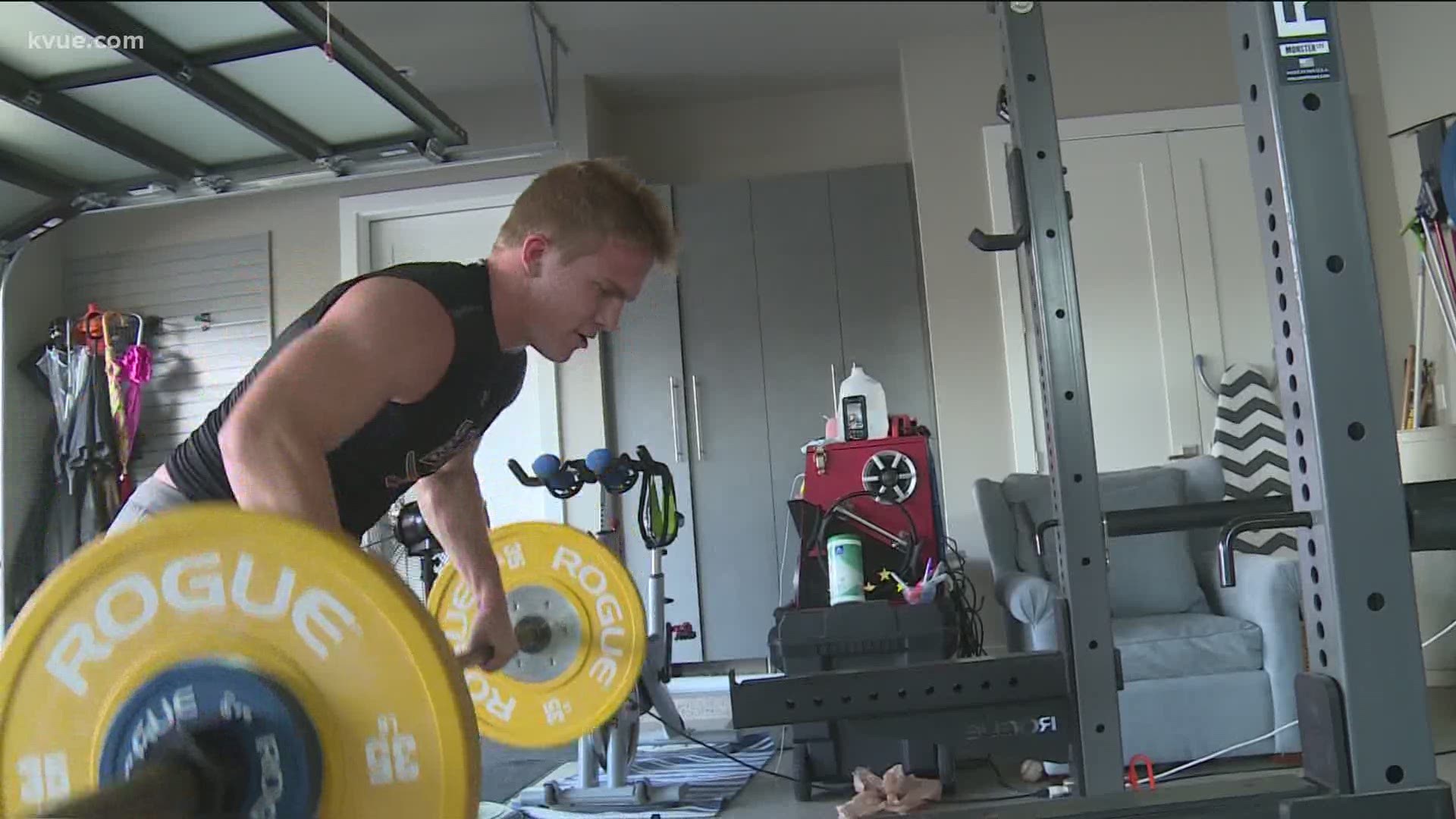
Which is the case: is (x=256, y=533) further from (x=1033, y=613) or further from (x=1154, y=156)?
(x=1154, y=156)

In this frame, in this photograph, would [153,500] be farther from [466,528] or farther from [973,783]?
[973,783]

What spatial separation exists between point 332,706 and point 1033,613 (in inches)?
80.1

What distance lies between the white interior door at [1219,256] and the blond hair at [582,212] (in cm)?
317

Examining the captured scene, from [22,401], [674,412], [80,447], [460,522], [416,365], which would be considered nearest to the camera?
[416,365]

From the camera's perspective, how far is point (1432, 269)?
2.33 meters

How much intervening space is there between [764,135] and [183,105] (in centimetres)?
291

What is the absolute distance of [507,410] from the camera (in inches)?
160

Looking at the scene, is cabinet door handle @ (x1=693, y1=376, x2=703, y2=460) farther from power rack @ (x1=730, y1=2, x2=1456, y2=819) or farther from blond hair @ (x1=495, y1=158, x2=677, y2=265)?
power rack @ (x1=730, y1=2, x2=1456, y2=819)

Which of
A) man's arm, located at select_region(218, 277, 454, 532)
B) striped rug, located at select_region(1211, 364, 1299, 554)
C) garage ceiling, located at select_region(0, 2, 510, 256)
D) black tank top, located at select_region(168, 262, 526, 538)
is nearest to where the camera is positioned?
man's arm, located at select_region(218, 277, 454, 532)

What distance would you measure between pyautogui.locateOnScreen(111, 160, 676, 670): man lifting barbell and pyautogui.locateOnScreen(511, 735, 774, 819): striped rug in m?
1.08

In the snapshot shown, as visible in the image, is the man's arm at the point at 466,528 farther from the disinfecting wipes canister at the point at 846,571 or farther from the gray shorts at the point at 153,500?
the disinfecting wipes canister at the point at 846,571

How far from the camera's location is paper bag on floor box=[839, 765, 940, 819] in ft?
6.82

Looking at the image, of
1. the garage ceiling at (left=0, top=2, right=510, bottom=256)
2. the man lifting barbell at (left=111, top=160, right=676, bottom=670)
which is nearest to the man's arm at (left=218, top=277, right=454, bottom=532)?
the man lifting barbell at (left=111, top=160, right=676, bottom=670)

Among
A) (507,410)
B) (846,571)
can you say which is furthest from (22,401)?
(846,571)
